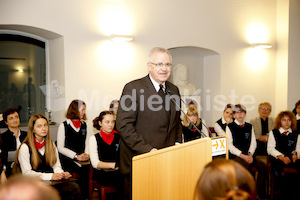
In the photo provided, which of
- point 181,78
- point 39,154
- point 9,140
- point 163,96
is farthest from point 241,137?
point 9,140

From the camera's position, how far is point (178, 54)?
21.0 ft

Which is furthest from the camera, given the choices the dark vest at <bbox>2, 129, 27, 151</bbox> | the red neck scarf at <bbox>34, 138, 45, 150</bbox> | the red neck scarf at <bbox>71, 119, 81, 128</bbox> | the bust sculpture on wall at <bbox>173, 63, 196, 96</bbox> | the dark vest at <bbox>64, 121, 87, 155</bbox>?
the bust sculpture on wall at <bbox>173, 63, 196, 96</bbox>

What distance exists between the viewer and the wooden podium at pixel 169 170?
5.58ft

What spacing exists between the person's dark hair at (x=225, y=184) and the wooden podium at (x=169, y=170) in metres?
0.68

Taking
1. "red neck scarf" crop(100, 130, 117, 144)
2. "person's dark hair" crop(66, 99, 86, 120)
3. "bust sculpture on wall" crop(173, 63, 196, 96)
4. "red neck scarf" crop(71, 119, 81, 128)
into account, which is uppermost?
"bust sculpture on wall" crop(173, 63, 196, 96)

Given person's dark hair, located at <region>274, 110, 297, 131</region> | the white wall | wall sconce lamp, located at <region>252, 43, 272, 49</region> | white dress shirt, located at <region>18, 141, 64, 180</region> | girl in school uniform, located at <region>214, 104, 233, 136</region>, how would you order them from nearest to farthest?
1. white dress shirt, located at <region>18, 141, 64, 180</region>
2. person's dark hair, located at <region>274, 110, 297, 131</region>
3. the white wall
4. girl in school uniform, located at <region>214, 104, 233, 136</region>
5. wall sconce lamp, located at <region>252, 43, 272, 49</region>

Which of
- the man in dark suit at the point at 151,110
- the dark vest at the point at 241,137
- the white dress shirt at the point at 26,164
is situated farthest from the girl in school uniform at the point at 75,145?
the dark vest at the point at 241,137

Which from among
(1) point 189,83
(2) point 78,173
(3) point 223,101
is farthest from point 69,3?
(3) point 223,101

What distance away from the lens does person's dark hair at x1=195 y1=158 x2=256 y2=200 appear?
3.29ft

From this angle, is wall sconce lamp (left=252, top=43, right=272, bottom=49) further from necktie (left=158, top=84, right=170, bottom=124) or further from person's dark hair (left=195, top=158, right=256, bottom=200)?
person's dark hair (left=195, top=158, right=256, bottom=200)

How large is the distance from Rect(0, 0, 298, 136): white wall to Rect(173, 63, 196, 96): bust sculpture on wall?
531 millimetres

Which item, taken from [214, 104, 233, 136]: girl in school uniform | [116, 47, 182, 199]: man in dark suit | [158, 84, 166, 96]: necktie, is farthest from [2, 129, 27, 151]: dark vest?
[214, 104, 233, 136]: girl in school uniform

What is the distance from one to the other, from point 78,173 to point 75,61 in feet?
5.55

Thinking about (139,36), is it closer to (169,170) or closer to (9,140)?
(9,140)
